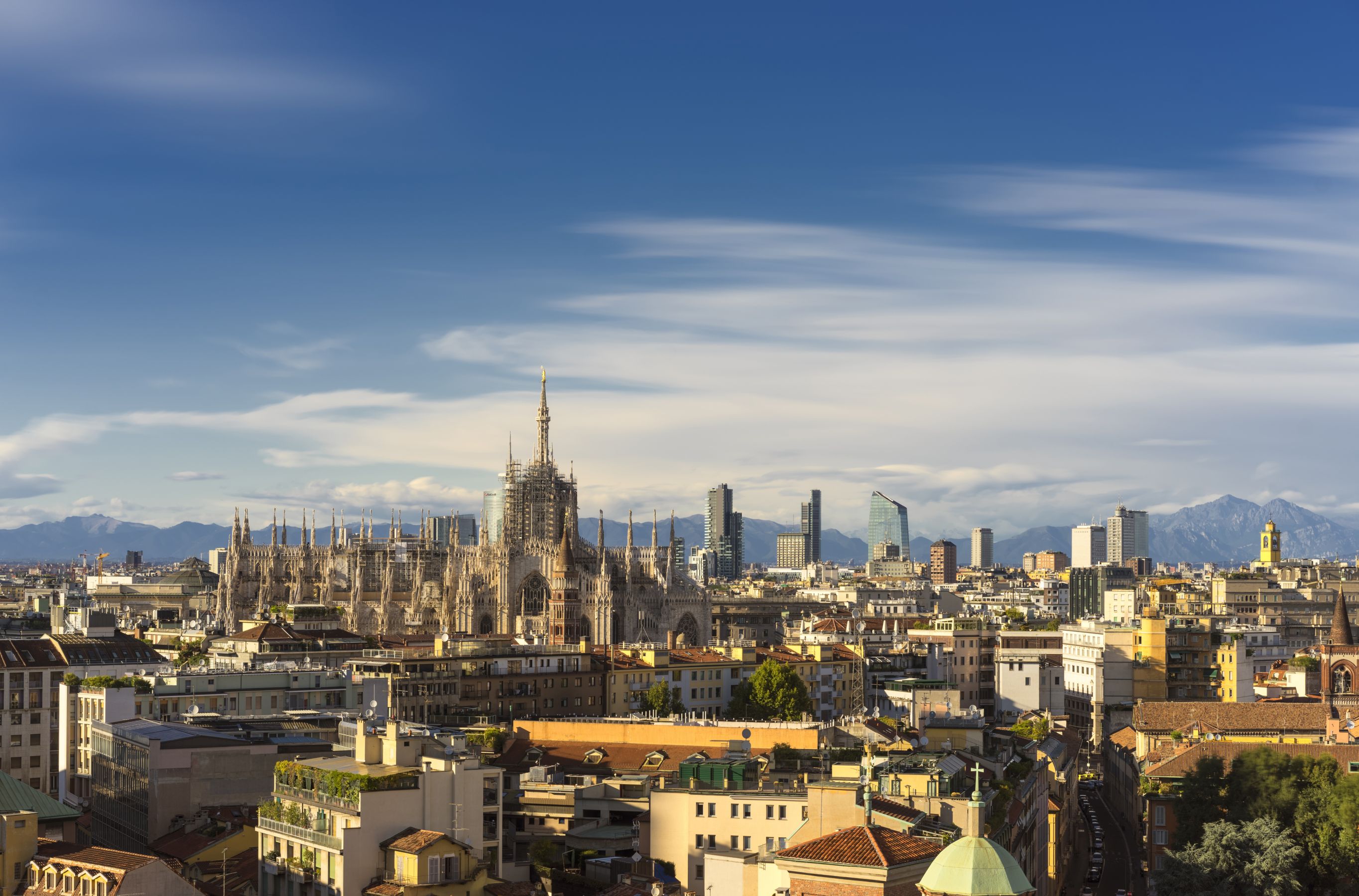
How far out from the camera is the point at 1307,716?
10744 cm

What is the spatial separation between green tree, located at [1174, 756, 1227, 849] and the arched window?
109 m

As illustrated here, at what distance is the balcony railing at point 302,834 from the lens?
52250 millimetres

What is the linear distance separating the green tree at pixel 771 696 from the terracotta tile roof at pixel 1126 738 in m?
19.3

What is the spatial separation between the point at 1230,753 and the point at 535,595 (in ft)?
348

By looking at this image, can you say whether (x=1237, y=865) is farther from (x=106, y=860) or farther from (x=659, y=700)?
(x=659, y=700)

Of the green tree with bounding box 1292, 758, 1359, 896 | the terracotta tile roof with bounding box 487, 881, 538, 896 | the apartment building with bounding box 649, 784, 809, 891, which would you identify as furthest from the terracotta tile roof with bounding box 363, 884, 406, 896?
the green tree with bounding box 1292, 758, 1359, 896

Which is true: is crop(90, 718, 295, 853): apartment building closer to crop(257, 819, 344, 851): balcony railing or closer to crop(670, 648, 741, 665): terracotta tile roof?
crop(257, 819, 344, 851): balcony railing

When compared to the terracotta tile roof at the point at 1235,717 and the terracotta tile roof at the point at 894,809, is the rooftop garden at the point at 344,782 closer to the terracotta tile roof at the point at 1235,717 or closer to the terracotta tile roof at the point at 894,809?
the terracotta tile roof at the point at 894,809

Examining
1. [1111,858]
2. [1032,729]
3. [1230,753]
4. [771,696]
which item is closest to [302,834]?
[1230,753]

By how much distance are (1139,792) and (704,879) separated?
45.9m

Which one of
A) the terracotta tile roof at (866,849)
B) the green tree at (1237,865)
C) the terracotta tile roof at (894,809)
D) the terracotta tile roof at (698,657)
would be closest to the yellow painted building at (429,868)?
the terracotta tile roof at (866,849)

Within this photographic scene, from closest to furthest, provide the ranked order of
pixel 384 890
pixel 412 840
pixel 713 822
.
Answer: pixel 384 890 < pixel 412 840 < pixel 713 822

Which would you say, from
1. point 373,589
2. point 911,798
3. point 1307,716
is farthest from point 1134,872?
point 373,589

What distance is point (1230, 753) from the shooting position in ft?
282
